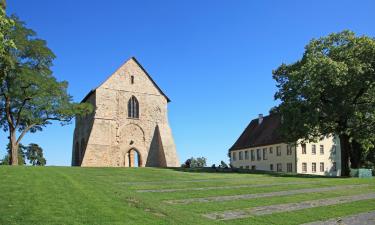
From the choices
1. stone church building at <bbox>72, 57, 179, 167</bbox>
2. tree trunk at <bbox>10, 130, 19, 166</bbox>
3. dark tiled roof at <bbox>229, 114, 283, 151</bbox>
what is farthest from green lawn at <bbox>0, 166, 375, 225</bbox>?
dark tiled roof at <bbox>229, 114, 283, 151</bbox>

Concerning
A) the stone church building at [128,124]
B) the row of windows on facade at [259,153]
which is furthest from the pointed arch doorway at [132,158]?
the row of windows on facade at [259,153]

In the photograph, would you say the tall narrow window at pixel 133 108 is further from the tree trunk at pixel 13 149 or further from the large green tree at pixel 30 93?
the tree trunk at pixel 13 149

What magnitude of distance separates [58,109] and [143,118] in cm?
1109

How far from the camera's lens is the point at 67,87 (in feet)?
135

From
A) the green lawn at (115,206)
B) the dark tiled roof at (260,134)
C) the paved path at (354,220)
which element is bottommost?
the paved path at (354,220)

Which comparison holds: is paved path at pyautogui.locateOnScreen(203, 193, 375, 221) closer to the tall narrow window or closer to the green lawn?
the green lawn

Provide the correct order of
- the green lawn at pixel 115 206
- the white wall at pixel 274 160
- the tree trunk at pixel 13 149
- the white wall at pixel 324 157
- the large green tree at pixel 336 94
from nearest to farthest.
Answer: the green lawn at pixel 115 206 → the large green tree at pixel 336 94 → the tree trunk at pixel 13 149 → the white wall at pixel 274 160 → the white wall at pixel 324 157

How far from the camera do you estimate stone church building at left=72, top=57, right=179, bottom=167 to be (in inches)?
1775

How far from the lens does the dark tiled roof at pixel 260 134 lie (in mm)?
64250

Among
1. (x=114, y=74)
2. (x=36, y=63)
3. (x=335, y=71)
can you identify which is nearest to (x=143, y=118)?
(x=114, y=74)

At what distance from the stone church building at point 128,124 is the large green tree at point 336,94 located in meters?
16.1

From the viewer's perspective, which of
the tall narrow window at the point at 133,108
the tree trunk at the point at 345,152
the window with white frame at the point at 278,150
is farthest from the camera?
the window with white frame at the point at 278,150

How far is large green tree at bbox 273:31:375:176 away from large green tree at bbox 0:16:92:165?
20479 mm

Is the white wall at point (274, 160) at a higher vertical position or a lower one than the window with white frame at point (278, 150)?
lower
